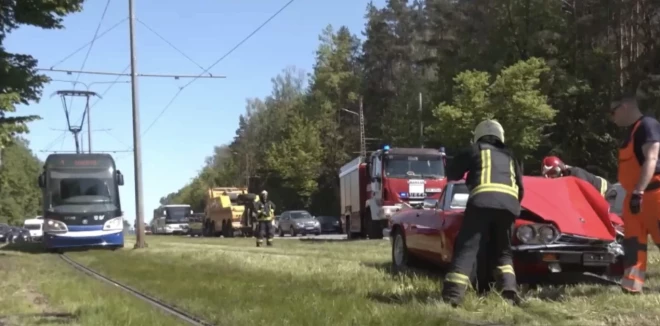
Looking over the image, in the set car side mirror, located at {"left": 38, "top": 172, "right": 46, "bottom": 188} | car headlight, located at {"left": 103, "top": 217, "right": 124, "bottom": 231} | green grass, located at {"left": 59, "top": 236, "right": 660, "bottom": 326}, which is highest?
car side mirror, located at {"left": 38, "top": 172, "right": 46, "bottom": 188}

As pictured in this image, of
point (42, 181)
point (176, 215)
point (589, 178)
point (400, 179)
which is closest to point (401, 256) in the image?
point (589, 178)

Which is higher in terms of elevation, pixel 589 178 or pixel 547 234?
pixel 589 178

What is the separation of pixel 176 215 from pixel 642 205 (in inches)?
2556

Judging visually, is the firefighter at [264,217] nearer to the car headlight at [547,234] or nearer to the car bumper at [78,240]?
the car bumper at [78,240]

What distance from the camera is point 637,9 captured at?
41031 millimetres

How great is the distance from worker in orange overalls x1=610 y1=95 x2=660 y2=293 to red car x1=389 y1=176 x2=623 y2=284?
2.80 feet

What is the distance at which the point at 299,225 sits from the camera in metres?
47.9

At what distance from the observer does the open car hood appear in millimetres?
8664

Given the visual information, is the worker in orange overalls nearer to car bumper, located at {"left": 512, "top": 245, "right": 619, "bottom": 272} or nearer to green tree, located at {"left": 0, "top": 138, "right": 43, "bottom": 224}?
car bumper, located at {"left": 512, "top": 245, "right": 619, "bottom": 272}

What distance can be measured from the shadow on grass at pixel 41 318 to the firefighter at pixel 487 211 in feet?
12.6

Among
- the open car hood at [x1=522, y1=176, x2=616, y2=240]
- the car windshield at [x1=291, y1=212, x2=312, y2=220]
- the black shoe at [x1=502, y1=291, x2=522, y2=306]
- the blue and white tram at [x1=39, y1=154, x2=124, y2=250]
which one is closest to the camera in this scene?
the black shoe at [x1=502, y1=291, x2=522, y2=306]

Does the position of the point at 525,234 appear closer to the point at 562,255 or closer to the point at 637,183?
the point at 562,255

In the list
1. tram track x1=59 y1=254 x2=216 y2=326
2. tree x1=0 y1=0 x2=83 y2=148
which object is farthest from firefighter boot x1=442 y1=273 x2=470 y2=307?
tree x1=0 y1=0 x2=83 y2=148

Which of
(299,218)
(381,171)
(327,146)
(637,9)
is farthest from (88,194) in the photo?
(327,146)
